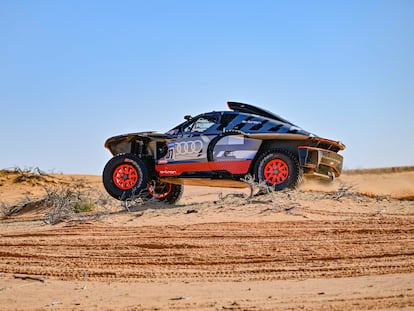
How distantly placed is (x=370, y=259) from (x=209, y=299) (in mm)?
2033

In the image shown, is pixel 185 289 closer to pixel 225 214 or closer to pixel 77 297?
pixel 77 297

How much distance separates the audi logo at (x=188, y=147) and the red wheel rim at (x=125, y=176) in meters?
0.91

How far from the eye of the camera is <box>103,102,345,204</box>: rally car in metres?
12.8

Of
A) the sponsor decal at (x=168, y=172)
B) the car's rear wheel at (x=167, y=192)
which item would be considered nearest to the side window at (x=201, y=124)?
the sponsor decal at (x=168, y=172)

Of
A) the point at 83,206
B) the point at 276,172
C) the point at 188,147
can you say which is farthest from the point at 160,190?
the point at 276,172

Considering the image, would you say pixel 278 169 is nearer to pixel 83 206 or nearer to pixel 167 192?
pixel 167 192

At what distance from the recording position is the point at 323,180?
13.5 m

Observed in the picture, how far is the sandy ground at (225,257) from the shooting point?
20.3 feet

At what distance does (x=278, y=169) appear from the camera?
12797 millimetres

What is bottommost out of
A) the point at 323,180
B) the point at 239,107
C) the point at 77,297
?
the point at 77,297

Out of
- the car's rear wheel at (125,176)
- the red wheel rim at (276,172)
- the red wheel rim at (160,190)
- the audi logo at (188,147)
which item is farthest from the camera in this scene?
the red wheel rim at (160,190)

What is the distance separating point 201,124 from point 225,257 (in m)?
5.67

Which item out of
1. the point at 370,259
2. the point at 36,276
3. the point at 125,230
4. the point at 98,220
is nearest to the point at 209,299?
the point at 370,259

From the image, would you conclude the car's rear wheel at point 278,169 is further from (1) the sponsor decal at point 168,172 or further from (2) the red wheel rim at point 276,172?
(1) the sponsor decal at point 168,172
